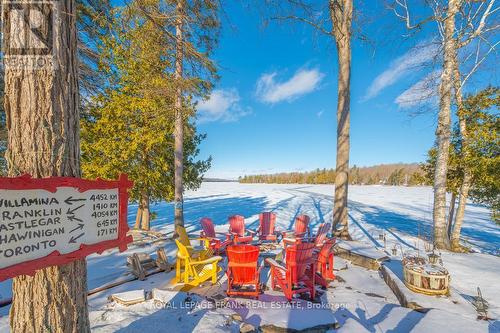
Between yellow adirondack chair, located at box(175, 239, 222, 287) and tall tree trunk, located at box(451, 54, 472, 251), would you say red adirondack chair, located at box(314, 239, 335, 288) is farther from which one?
tall tree trunk, located at box(451, 54, 472, 251)

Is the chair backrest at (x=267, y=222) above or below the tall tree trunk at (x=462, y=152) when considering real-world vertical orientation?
below

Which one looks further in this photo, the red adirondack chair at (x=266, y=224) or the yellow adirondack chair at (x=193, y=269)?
the red adirondack chair at (x=266, y=224)

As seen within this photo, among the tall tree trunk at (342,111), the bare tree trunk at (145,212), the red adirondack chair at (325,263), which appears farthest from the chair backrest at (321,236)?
the bare tree trunk at (145,212)

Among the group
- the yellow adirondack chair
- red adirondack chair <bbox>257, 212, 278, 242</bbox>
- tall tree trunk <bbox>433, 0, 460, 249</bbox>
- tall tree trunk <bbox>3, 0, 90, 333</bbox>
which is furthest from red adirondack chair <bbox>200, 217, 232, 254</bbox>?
tall tree trunk <bbox>433, 0, 460, 249</bbox>

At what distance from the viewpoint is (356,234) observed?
11.0 m

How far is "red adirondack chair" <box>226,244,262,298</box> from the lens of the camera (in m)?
4.03

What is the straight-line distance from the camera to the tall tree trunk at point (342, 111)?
7480 mm

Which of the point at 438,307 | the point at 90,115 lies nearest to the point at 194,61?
the point at 438,307

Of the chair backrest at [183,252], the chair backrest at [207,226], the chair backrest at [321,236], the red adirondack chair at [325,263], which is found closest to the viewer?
the chair backrest at [183,252]

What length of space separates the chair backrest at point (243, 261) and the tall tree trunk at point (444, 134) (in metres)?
6.84

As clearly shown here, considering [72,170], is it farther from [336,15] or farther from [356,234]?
[356,234]

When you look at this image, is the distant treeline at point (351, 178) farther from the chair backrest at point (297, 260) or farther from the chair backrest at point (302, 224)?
the chair backrest at point (297, 260)

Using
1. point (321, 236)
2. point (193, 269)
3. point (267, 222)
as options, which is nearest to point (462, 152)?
point (321, 236)

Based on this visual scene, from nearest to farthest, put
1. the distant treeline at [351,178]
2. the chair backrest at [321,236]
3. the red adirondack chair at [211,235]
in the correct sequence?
the chair backrest at [321,236]
the red adirondack chair at [211,235]
the distant treeline at [351,178]
